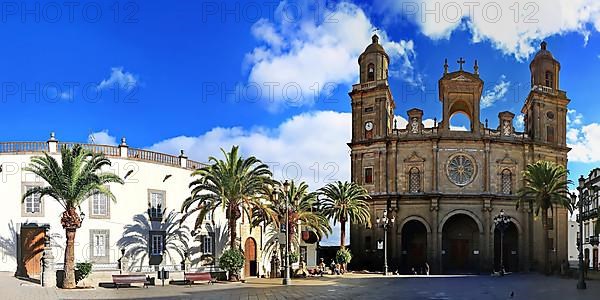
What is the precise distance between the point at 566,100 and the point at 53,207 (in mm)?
53050

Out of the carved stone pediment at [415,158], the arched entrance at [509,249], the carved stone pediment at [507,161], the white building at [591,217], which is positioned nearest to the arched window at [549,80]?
the carved stone pediment at [507,161]

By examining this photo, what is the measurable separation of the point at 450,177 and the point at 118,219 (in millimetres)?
36377

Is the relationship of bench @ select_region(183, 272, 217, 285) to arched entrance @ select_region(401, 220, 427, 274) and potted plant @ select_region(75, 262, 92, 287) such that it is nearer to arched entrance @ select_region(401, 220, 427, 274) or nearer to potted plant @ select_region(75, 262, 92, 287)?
potted plant @ select_region(75, 262, 92, 287)

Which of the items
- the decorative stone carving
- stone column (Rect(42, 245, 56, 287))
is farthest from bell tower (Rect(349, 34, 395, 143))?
stone column (Rect(42, 245, 56, 287))

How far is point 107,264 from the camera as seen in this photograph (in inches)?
1491

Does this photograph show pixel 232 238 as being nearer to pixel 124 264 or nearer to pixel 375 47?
pixel 124 264

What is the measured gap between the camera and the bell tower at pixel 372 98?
65062mm

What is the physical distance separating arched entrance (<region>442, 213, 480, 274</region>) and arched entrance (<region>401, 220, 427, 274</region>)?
2.01 m

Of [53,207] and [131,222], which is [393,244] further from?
[53,207]

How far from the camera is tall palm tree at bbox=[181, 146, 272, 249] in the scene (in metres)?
38.9

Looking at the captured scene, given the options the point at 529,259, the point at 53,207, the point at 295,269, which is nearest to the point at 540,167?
the point at 529,259

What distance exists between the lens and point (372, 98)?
65.8 meters

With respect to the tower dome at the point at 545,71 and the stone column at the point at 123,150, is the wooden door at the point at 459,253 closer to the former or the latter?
the tower dome at the point at 545,71

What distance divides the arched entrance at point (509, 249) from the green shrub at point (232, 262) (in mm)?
32951
